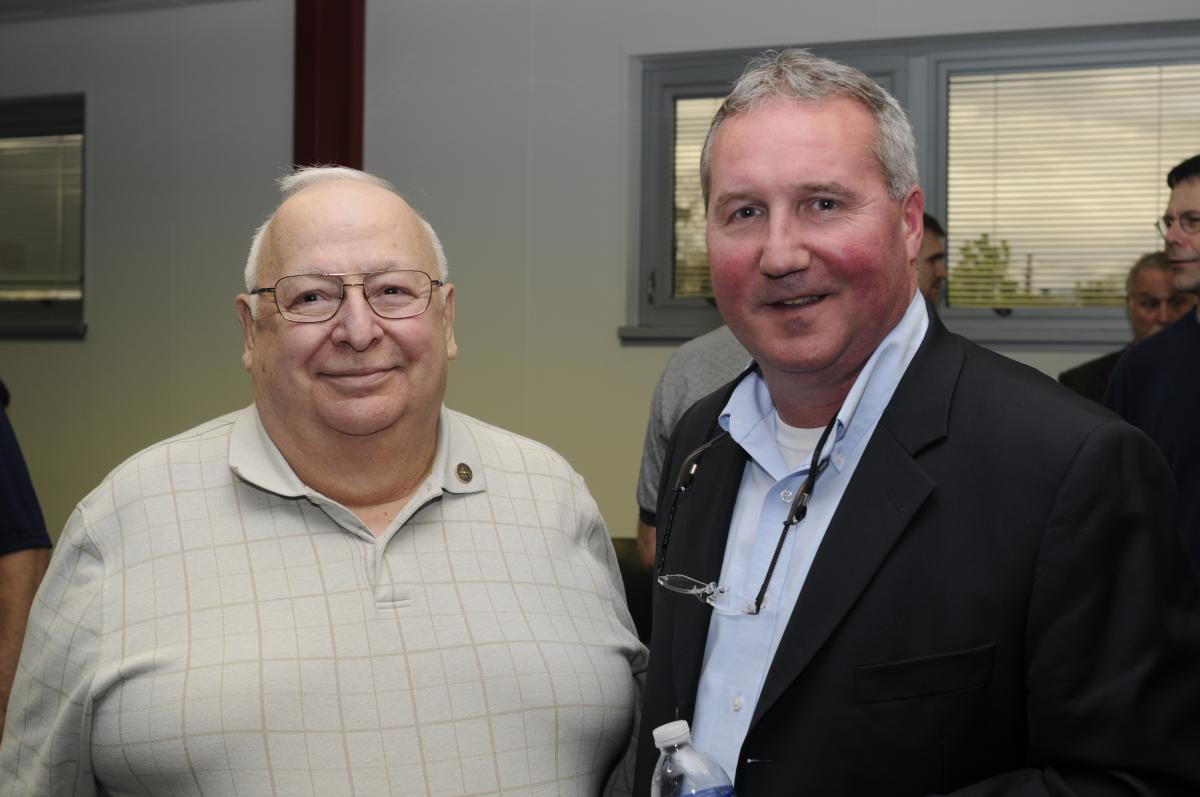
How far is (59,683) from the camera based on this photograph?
1.72m

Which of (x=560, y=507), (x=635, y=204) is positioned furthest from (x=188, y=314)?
(x=560, y=507)

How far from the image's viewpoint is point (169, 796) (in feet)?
5.52

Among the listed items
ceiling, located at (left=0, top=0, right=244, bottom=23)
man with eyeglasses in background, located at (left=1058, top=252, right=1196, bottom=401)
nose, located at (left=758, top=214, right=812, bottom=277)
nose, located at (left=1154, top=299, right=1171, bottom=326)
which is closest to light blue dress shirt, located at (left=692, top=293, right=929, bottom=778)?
nose, located at (left=758, top=214, right=812, bottom=277)

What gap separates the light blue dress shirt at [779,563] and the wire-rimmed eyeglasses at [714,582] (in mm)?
10

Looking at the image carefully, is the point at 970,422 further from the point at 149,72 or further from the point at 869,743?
the point at 149,72

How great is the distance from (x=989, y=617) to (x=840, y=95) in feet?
2.03

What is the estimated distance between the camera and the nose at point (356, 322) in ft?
5.87

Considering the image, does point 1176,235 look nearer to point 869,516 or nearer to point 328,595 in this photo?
point 869,516

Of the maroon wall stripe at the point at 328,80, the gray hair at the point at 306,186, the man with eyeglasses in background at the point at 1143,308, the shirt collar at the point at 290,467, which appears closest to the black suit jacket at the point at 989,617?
the shirt collar at the point at 290,467

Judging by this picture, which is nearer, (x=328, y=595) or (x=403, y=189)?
(x=328, y=595)

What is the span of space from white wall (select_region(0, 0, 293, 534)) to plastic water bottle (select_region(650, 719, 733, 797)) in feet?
Answer: 12.0

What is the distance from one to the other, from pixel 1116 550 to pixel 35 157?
4516mm

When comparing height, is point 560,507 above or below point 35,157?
below

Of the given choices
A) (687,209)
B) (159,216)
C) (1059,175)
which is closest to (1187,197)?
(1059,175)
